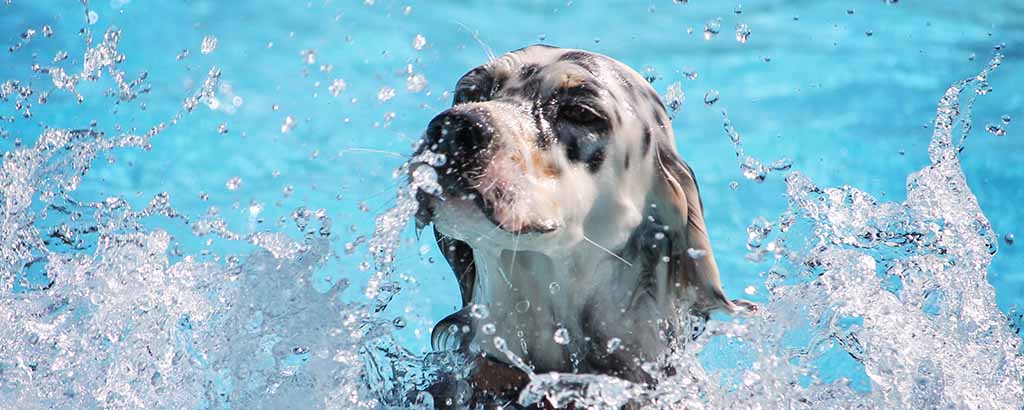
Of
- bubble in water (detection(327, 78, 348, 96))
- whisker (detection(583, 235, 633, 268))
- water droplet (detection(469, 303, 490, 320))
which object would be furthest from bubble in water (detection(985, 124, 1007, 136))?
water droplet (detection(469, 303, 490, 320))

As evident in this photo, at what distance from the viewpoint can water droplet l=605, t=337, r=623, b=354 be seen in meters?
3.46

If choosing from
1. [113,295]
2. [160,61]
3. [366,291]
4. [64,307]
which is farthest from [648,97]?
[160,61]

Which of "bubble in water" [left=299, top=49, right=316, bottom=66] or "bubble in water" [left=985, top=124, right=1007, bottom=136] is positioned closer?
"bubble in water" [left=299, top=49, right=316, bottom=66]

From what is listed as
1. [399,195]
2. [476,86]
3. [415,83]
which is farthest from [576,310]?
[415,83]

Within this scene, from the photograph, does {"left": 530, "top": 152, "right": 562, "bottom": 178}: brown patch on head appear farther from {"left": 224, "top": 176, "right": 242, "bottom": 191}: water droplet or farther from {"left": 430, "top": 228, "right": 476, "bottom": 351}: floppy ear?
{"left": 224, "top": 176, "right": 242, "bottom": 191}: water droplet

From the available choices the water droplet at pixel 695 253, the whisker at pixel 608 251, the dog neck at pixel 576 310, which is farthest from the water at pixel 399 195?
the whisker at pixel 608 251

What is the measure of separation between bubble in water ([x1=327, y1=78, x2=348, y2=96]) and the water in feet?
0.08

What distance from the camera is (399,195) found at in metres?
3.13

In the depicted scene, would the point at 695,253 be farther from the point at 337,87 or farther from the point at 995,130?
the point at 995,130

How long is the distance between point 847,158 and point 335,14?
4614 mm

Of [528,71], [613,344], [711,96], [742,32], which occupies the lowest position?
[711,96]

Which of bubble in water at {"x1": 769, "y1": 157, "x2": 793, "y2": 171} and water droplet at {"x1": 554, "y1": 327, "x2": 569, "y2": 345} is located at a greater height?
water droplet at {"x1": 554, "y1": 327, "x2": 569, "y2": 345}

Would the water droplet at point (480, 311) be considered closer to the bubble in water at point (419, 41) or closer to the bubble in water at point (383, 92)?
the bubble in water at point (383, 92)

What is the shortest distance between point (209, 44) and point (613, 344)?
598cm
